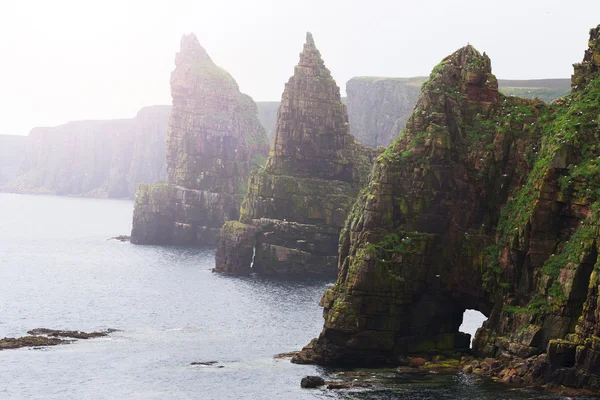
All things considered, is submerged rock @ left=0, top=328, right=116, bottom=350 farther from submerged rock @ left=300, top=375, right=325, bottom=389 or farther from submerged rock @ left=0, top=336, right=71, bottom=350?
submerged rock @ left=300, top=375, right=325, bottom=389

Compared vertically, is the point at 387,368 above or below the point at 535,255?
below

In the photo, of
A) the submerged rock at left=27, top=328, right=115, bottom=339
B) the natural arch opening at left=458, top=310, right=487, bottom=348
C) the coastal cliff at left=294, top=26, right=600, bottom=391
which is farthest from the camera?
the natural arch opening at left=458, top=310, right=487, bottom=348

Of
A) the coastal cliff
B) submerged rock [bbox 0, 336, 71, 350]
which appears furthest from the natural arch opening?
submerged rock [bbox 0, 336, 71, 350]

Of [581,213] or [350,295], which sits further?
[350,295]

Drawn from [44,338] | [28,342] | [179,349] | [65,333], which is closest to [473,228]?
[179,349]

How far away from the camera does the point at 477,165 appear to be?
12369 cm

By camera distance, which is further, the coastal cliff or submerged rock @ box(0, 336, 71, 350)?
submerged rock @ box(0, 336, 71, 350)

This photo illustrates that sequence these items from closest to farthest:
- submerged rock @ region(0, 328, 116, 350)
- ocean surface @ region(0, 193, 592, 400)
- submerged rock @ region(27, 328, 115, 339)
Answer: ocean surface @ region(0, 193, 592, 400)
submerged rock @ region(0, 328, 116, 350)
submerged rock @ region(27, 328, 115, 339)

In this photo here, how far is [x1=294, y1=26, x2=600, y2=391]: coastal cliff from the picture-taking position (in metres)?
107

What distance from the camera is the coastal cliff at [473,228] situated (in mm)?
107062

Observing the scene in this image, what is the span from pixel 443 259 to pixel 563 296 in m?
20.8

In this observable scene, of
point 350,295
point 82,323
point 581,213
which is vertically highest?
point 581,213

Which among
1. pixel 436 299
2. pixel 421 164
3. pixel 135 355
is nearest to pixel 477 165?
pixel 421 164

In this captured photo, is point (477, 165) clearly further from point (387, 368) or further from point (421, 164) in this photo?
point (387, 368)
